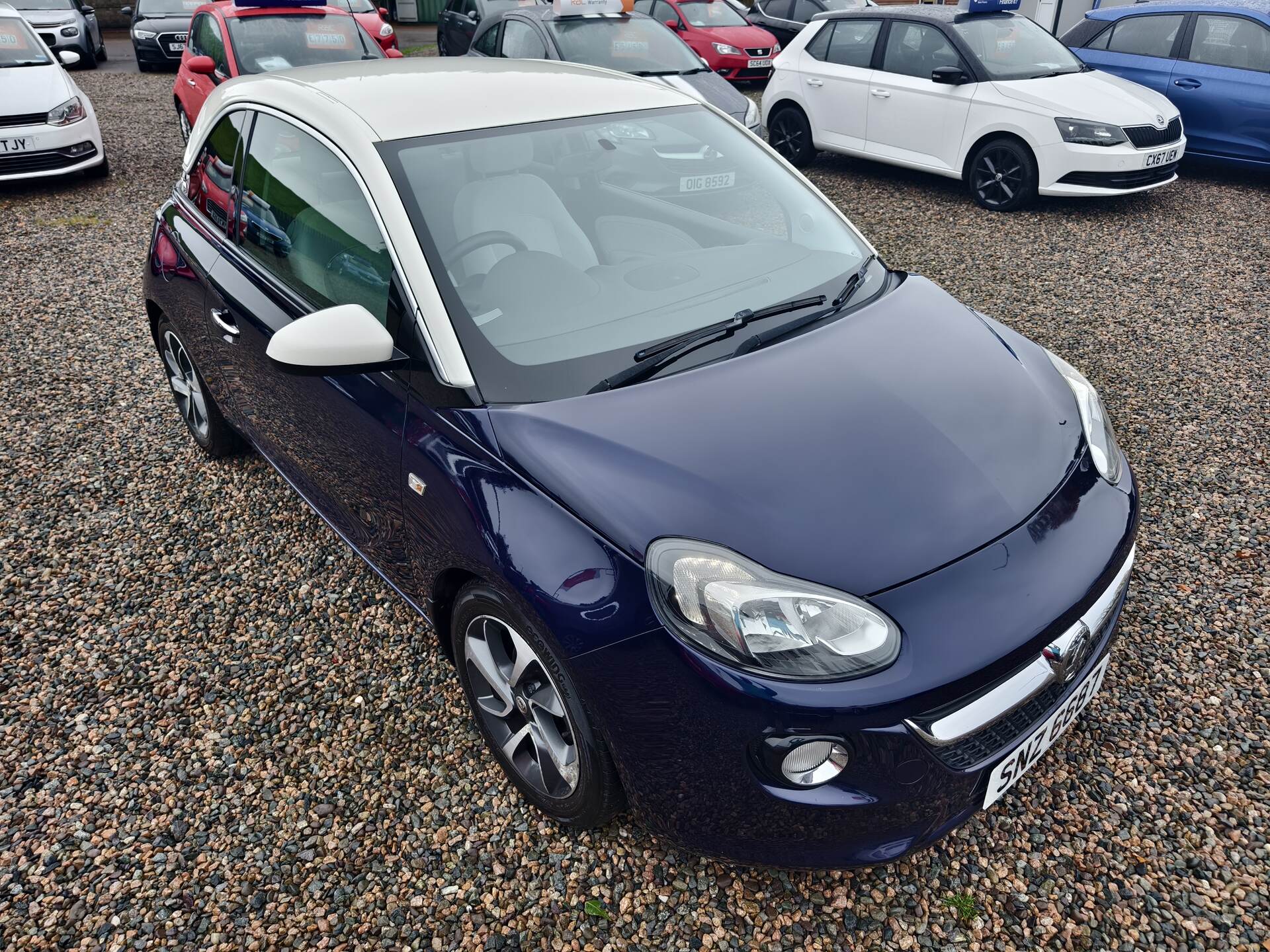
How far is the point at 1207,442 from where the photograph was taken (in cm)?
413

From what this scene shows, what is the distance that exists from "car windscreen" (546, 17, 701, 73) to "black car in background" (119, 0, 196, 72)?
995 cm

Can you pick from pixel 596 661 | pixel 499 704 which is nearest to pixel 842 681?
pixel 596 661

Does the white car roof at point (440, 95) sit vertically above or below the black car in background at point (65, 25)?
above

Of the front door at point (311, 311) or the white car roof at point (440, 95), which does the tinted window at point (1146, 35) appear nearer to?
the white car roof at point (440, 95)

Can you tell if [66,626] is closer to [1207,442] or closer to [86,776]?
[86,776]

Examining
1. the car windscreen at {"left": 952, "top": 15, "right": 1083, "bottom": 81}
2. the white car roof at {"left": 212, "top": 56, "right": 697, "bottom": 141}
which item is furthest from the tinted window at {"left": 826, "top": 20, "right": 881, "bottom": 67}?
the white car roof at {"left": 212, "top": 56, "right": 697, "bottom": 141}

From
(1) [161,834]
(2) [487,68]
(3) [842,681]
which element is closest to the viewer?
(3) [842,681]

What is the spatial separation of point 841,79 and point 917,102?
0.89 meters

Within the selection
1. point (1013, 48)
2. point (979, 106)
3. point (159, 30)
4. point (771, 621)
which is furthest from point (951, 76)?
point (159, 30)

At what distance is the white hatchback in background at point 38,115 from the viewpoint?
7.77m

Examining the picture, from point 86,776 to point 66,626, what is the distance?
2.63ft

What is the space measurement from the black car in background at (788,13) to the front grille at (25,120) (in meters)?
10.4

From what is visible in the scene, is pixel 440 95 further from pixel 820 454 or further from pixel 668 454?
pixel 820 454

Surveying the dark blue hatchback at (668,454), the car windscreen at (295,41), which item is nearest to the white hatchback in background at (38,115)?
the car windscreen at (295,41)
